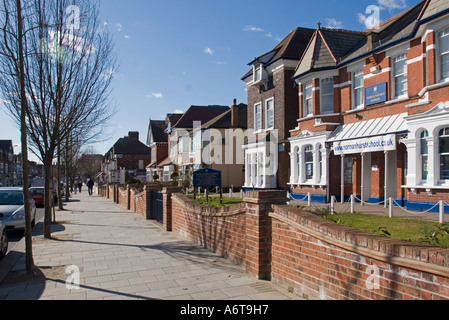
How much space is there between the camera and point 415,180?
1329 cm

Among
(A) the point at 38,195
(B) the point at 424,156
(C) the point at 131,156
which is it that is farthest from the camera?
(C) the point at 131,156

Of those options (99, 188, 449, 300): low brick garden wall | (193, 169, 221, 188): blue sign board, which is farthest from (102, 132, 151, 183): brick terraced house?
(99, 188, 449, 300): low brick garden wall

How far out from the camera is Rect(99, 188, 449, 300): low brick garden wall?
10.6ft

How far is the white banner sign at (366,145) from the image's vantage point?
14422mm

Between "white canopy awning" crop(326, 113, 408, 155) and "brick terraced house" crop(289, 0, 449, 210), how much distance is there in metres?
0.04

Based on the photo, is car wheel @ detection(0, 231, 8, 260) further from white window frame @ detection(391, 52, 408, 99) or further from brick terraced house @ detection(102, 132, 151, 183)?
brick terraced house @ detection(102, 132, 151, 183)

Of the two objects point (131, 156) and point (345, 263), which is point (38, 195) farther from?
point (131, 156)

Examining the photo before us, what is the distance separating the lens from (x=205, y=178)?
12.4 meters

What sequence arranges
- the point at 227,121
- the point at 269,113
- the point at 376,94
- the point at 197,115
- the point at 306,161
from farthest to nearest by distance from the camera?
the point at 197,115 → the point at 227,121 → the point at 269,113 → the point at 306,161 → the point at 376,94

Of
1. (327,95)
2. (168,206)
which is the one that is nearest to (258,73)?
(327,95)

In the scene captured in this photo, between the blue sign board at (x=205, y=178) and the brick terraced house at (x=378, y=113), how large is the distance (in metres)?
7.07

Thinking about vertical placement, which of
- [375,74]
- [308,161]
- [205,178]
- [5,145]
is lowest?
[205,178]

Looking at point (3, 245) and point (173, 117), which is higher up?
point (173, 117)

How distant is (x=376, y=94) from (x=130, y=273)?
1385 cm
